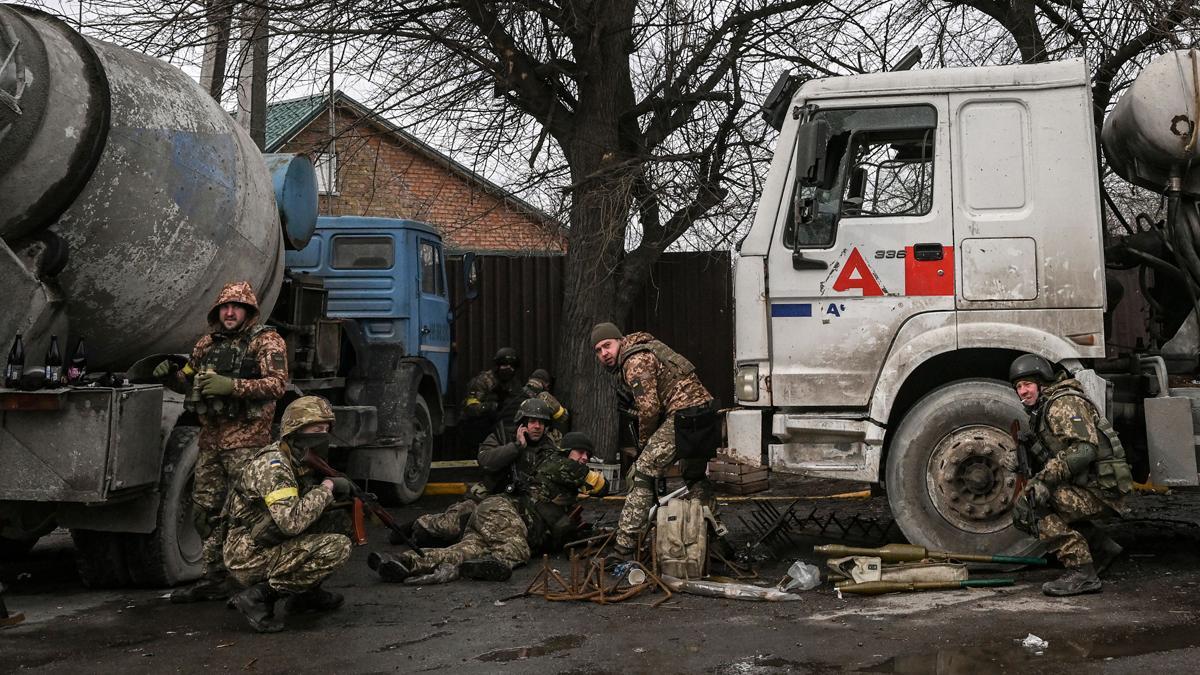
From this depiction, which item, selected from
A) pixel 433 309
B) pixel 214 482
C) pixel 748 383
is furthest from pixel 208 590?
pixel 433 309

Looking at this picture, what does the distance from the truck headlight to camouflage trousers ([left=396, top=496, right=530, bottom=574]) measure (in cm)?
155

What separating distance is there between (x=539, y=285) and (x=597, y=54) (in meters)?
3.12

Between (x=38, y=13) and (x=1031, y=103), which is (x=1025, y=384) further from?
(x=38, y=13)

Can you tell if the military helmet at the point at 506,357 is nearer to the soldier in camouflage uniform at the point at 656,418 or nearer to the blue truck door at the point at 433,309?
the blue truck door at the point at 433,309

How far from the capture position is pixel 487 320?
13328 mm

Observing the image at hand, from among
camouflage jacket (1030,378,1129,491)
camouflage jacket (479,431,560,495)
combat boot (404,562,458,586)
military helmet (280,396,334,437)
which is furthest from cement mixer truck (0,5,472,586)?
camouflage jacket (1030,378,1129,491)

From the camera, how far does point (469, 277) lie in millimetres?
12258

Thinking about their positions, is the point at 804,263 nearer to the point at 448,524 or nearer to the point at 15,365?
the point at 448,524

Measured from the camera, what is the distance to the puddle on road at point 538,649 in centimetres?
509

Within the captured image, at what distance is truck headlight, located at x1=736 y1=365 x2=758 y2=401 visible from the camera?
22.7 ft

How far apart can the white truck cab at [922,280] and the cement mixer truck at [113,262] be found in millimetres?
3098

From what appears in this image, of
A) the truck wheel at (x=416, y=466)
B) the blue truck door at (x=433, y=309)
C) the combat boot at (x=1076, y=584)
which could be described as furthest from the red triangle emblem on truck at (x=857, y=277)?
the blue truck door at (x=433, y=309)

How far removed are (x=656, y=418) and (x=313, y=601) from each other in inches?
88.0

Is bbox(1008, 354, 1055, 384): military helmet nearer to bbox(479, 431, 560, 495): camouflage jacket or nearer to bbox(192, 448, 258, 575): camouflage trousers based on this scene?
bbox(479, 431, 560, 495): camouflage jacket
